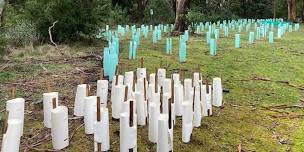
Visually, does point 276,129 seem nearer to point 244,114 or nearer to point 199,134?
point 244,114

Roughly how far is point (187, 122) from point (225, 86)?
10.4ft

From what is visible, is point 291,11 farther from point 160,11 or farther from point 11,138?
point 11,138

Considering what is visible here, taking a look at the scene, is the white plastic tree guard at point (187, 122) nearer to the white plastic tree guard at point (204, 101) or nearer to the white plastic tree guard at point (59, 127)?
the white plastic tree guard at point (204, 101)

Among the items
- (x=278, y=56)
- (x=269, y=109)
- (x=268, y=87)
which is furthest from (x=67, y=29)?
Result: (x=269, y=109)

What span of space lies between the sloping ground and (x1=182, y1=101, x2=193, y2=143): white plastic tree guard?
0.09m

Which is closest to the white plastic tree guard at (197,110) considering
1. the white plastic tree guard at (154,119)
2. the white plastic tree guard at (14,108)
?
the white plastic tree guard at (154,119)

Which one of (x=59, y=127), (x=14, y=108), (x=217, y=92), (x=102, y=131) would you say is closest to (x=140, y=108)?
(x=102, y=131)

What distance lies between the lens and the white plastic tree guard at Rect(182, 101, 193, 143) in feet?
16.0

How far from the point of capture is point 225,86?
311 inches

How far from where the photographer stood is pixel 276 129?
19.0 ft

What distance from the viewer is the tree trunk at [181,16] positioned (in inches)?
751

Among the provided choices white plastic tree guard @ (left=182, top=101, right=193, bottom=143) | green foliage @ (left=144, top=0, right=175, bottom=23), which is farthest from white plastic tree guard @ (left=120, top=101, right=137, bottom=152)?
green foliage @ (left=144, top=0, right=175, bottom=23)

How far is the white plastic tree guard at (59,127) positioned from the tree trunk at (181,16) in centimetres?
1512

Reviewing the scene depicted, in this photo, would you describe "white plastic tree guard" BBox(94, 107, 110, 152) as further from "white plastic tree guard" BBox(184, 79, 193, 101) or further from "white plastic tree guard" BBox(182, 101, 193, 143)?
"white plastic tree guard" BBox(184, 79, 193, 101)
